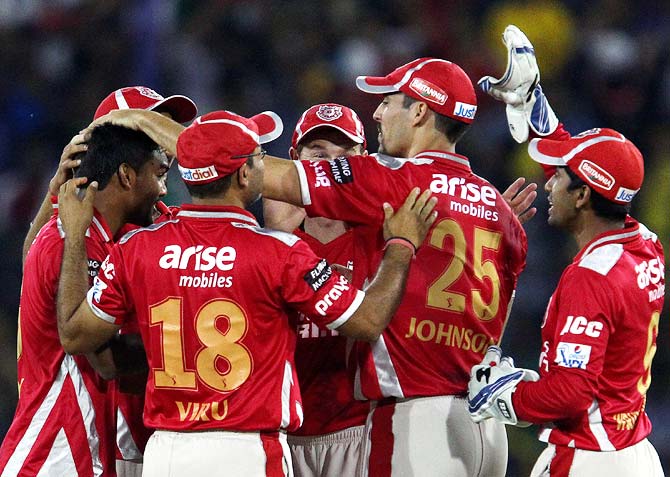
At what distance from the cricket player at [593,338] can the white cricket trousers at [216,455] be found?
0.87 metres

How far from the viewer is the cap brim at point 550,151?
13.8 ft

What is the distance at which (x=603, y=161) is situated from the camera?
4113 mm

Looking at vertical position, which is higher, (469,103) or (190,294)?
(469,103)

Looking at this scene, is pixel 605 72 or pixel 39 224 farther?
pixel 605 72

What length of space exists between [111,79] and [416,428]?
232 inches

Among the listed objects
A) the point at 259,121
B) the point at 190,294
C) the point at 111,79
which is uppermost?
the point at 259,121

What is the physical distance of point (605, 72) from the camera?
912 centimetres

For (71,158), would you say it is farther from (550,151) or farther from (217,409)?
(550,151)

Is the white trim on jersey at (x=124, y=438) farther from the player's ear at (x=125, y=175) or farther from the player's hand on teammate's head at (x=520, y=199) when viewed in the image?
the player's hand on teammate's head at (x=520, y=199)

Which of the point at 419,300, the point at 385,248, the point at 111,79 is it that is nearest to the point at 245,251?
the point at 385,248

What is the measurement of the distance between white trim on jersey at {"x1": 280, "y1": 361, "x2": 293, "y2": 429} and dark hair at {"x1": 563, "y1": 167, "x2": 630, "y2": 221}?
1364mm

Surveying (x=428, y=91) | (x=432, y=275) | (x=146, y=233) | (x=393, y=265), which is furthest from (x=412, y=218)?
(x=146, y=233)

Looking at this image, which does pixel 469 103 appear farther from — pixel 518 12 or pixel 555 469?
pixel 518 12

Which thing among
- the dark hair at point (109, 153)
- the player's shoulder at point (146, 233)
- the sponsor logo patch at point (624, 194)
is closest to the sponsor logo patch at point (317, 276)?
the player's shoulder at point (146, 233)
